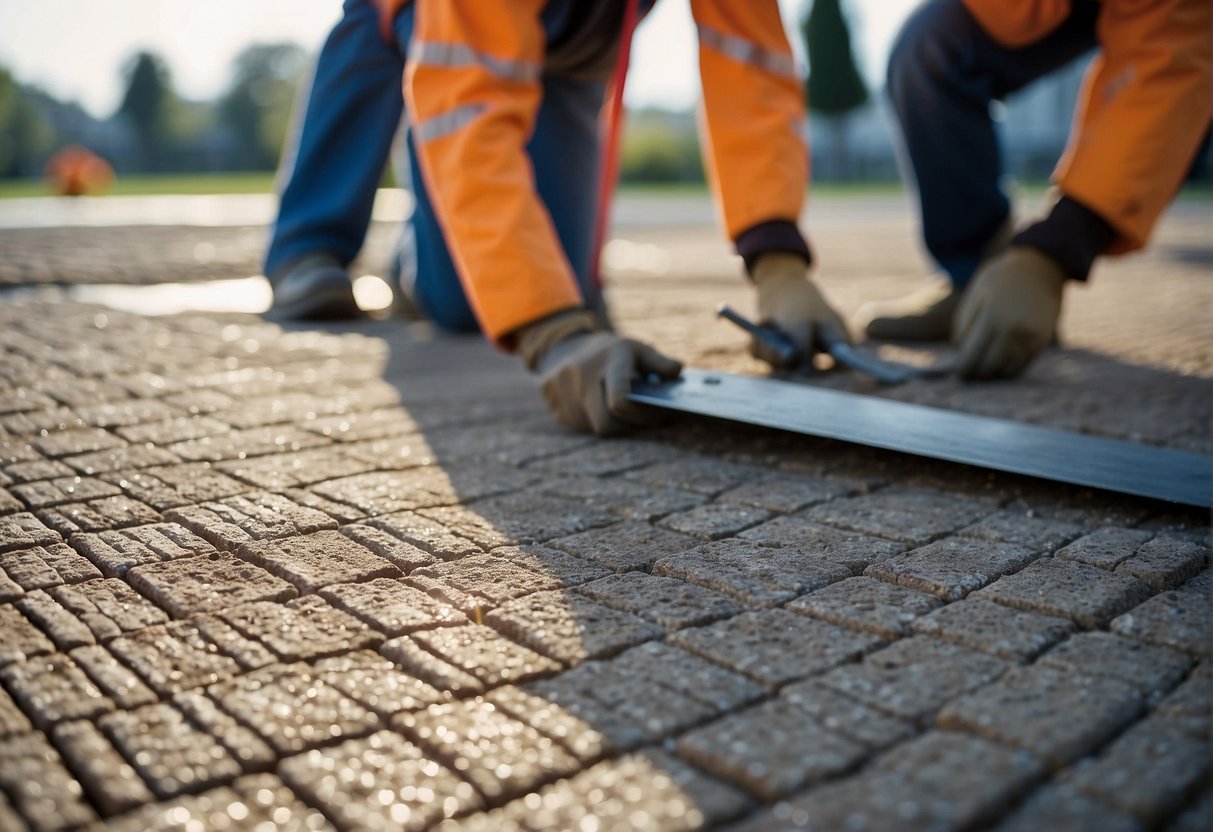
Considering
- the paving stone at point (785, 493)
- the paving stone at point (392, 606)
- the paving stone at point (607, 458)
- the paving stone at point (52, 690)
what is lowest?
the paving stone at point (52, 690)

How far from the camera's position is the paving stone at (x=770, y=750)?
0.93 meters

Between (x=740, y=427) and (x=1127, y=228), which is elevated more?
(x=1127, y=228)

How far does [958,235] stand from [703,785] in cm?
276

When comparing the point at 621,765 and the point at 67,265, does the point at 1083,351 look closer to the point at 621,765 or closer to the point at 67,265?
the point at 621,765

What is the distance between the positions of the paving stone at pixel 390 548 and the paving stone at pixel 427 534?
13 mm

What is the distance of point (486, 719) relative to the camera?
1.04m

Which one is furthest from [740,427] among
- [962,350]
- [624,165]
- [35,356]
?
[624,165]

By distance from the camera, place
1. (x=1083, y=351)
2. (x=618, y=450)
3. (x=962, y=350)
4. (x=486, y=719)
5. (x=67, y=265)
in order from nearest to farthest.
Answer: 1. (x=486, y=719)
2. (x=618, y=450)
3. (x=962, y=350)
4. (x=1083, y=351)
5. (x=67, y=265)

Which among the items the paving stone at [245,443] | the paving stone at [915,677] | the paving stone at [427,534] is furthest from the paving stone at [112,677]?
the paving stone at [245,443]

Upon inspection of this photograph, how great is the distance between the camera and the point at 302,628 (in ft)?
4.05

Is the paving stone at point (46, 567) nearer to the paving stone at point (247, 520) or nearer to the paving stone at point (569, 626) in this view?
the paving stone at point (247, 520)

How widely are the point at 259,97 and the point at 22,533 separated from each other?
6414cm

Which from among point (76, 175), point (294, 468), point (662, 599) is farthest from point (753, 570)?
point (76, 175)

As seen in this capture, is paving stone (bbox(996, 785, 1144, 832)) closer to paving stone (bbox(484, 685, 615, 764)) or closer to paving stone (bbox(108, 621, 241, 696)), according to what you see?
paving stone (bbox(484, 685, 615, 764))
